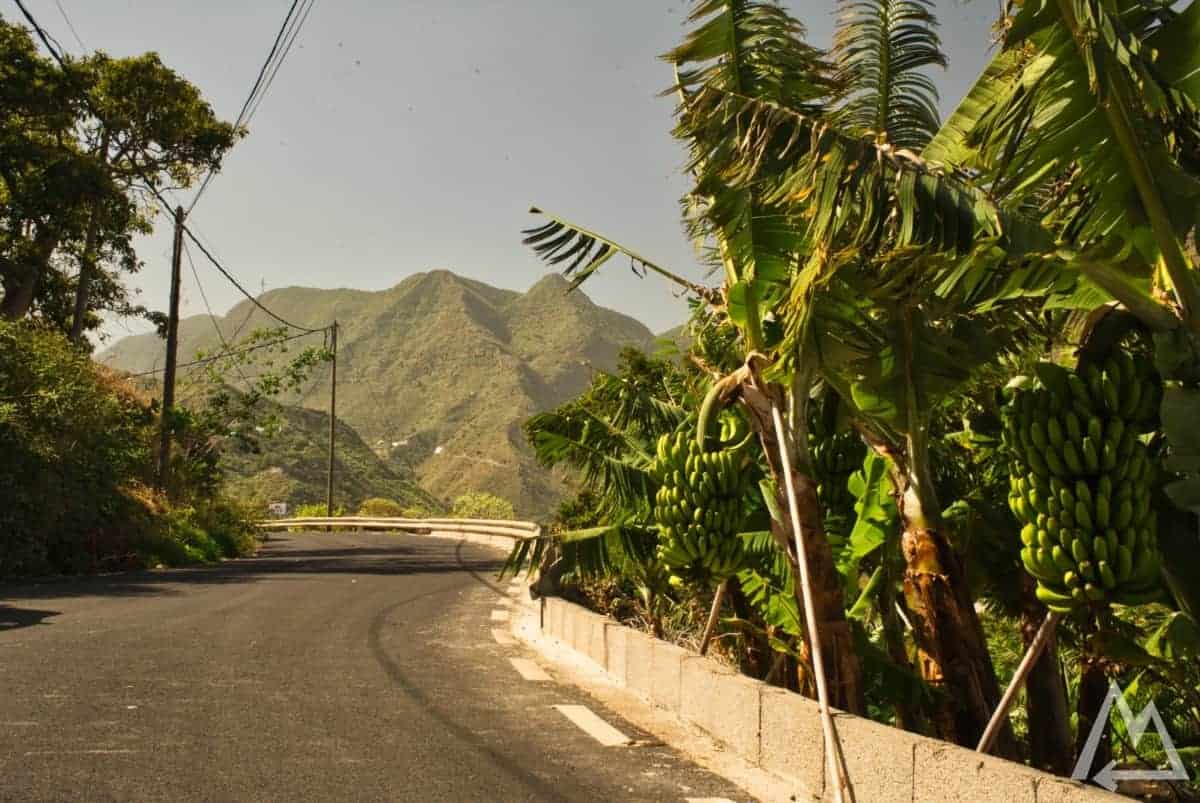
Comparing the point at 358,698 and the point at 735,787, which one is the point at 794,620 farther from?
the point at 358,698

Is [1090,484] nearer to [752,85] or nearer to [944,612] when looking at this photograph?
[944,612]

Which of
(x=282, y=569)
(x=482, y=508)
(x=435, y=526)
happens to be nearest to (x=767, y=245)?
(x=282, y=569)

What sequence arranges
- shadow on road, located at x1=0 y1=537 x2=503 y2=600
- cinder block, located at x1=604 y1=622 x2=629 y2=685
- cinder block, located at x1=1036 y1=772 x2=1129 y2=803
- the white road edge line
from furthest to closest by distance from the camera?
shadow on road, located at x1=0 y1=537 x2=503 y2=600 < cinder block, located at x1=604 y1=622 x2=629 y2=685 < the white road edge line < cinder block, located at x1=1036 y1=772 x2=1129 y2=803

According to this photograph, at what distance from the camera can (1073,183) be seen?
378cm

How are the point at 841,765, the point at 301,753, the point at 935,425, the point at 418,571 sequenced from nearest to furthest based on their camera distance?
the point at 841,765 → the point at 301,753 → the point at 935,425 → the point at 418,571

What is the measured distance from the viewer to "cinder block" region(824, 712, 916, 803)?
4246mm

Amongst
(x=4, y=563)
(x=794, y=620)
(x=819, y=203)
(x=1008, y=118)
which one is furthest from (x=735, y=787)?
(x=4, y=563)

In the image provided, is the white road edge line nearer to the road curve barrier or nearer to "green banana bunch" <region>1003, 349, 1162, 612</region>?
"green banana bunch" <region>1003, 349, 1162, 612</region>

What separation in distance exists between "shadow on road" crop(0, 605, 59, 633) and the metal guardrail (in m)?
14.4

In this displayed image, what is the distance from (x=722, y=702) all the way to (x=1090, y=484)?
114 inches

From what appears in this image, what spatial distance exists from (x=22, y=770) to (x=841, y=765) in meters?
3.92

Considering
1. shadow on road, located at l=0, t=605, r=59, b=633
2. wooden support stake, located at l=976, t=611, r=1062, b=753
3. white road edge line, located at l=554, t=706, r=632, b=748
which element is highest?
wooden support stake, located at l=976, t=611, r=1062, b=753

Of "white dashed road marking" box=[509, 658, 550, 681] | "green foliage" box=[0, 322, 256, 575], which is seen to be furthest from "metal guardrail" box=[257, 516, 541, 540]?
"white dashed road marking" box=[509, 658, 550, 681]

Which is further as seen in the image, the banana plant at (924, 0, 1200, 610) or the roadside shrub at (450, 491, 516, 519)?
the roadside shrub at (450, 491, 516, 519)
